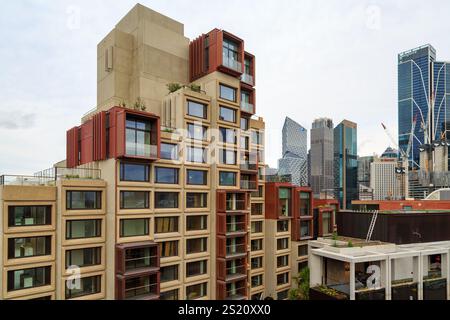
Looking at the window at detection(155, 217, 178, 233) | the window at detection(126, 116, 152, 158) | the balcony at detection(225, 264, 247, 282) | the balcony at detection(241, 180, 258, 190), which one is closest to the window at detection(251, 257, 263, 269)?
the balcony at detection(225, 264, 247, 282)

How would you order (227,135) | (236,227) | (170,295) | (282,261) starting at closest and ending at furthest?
(170,295) → (236,227) → (227,135) → (282,261)

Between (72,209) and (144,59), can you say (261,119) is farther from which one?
(72,209)

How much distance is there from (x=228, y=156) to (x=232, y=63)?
11.5 metres

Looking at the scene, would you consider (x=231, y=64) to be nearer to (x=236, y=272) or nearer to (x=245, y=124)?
(x=245, y=124)

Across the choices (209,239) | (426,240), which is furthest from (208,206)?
(426,240)

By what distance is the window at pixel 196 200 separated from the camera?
33009mm

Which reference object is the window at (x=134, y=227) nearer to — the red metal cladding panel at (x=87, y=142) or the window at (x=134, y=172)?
the window at (x=134, y=172)

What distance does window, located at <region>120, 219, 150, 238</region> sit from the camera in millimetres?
27109

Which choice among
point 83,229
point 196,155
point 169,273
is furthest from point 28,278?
point 196,155

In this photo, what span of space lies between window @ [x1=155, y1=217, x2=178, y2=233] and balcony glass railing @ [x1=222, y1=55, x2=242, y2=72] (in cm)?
1906

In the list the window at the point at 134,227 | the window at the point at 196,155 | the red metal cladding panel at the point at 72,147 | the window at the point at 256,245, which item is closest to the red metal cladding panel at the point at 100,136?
the red metal cladding panel at the point at 72,147

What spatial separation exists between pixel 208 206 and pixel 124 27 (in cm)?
2535

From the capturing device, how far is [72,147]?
110ft

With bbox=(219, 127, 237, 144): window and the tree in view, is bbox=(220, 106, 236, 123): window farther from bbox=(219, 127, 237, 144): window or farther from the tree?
the tree
